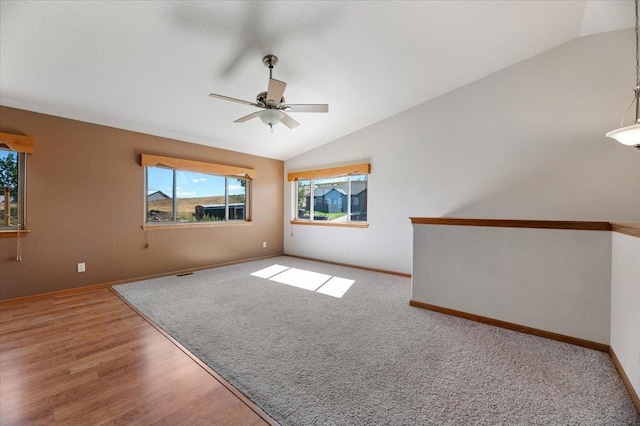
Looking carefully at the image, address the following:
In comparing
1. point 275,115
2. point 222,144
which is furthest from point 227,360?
point 222,144

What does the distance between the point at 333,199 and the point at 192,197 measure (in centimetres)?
272

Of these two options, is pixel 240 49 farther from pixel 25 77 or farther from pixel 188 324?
pixel 188 324

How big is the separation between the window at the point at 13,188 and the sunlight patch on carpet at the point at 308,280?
9.89 feet

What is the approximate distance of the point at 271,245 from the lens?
617 centimetres

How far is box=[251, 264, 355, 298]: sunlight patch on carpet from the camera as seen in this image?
146 inches

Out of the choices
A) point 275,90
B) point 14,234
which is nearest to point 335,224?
point 275,90

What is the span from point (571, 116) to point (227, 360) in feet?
14.5

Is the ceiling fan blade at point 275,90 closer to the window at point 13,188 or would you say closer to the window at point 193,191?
the window at point 193,191

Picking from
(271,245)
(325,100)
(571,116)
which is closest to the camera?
(571,116)

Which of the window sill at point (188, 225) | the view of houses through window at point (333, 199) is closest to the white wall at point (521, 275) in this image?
the view of houses through window at point (333, 199)

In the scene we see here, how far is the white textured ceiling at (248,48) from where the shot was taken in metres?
2.26

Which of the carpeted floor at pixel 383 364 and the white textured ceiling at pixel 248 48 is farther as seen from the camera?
the white textured ceiling at pixel 248 48

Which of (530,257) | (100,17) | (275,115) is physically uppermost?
(100,17)

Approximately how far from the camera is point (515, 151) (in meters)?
3.46
